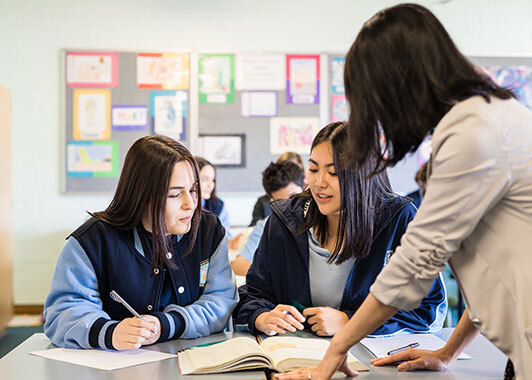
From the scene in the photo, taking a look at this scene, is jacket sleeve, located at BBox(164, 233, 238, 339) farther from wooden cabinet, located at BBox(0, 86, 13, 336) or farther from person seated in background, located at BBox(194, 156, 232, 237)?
wooden cabinet, located at BBox(0, 86, 13, 336)

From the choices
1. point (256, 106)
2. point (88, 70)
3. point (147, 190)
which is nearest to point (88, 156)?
point (88, 70)

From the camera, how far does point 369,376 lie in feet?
4.35

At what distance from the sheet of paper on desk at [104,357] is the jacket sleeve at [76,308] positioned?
3cm

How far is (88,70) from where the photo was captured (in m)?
4.70

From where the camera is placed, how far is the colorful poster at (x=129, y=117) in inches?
185

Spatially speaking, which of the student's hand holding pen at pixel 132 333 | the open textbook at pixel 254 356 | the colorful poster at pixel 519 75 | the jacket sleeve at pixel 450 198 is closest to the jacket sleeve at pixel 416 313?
the open textbook at pixel 254 356

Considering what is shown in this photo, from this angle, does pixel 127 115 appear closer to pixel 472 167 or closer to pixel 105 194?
pixel 105 194

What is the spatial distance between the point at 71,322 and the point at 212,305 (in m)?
0.40

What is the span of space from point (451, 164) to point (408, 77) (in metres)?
0.17

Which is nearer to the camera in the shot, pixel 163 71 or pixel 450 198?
pixel 450 198

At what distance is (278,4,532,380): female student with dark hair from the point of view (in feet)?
3.12

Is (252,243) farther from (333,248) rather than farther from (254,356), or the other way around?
(254,356)

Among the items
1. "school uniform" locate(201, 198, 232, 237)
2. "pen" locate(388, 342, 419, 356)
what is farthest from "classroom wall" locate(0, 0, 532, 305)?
"pen" locate(388, 342, 419, 356)

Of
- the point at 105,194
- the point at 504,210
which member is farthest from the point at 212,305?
the point at 105,194
